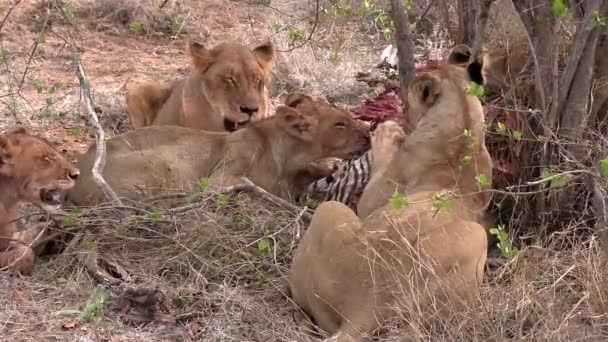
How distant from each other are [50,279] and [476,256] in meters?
2.27

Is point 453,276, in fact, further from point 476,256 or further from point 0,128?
point 0,128

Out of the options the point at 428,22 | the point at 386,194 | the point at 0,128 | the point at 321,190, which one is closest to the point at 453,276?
the point at 386,194

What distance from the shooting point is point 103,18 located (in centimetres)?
1231

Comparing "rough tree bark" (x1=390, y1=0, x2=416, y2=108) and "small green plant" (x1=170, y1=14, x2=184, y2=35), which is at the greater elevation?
"rough tree bark" (x1=390, y1=0, x2=416, y2=108)

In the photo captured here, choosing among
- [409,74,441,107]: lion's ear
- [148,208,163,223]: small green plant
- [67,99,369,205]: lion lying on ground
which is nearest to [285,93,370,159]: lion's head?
[67,99,369,205]: lion lying on ground

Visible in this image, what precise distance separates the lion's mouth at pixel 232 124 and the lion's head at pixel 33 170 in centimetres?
169

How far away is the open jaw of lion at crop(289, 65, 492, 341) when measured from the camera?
4.88 m

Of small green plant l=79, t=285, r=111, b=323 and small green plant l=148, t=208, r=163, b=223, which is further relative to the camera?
small green plant l=148, t=208, r=163, b=223

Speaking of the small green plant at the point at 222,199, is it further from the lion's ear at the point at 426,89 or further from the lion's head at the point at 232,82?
the lion's head at the point at 232,82

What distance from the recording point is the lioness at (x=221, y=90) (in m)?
7.74

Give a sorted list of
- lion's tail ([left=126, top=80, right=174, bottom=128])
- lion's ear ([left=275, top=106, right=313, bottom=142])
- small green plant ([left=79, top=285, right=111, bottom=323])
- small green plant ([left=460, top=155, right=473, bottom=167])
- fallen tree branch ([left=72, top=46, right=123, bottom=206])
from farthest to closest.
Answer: lion's tail ([left=126, top=80, right=174, bottom=128])
lion's ear ([left=275, top=106, right=313, bottom=142])
fallen tree branch ([left=72, top=46, right=123, bottom=206])
small green plant ([left=460, top=155, right=473, bottom=167])
small green plant ([left=79, top=285, right=111, bottom=323])

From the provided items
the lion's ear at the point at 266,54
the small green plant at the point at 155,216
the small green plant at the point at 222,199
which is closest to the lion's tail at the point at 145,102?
the lion's ear at the point at 266,54

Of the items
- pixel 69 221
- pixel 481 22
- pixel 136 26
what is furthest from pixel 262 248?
pixel 136 26

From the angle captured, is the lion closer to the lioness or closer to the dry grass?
the dry grass
